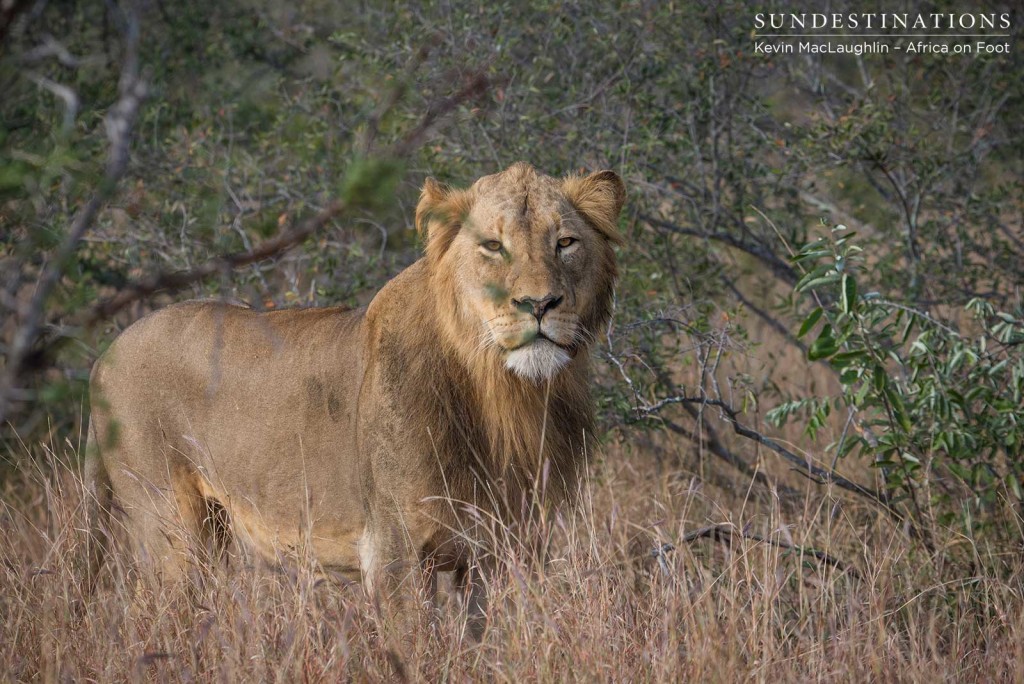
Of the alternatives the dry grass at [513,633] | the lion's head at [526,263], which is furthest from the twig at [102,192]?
the lion's head at [526,263]

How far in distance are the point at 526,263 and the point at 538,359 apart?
0.32m

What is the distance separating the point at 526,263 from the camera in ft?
12.3

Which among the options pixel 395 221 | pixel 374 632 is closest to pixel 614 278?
pixel 374 632

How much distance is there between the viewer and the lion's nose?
362 centimetres


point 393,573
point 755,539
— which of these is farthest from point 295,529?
point 755,539

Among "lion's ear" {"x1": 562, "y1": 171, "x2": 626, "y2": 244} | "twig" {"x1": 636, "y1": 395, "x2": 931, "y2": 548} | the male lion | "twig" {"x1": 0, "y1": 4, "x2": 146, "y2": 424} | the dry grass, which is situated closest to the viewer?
"twig" {"x1": 0, "y1": 4, "x2": 146, "y2": 424}

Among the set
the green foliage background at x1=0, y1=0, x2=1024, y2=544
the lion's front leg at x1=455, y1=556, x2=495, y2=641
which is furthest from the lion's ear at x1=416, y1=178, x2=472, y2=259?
the green foliage background at x1=0, y1=0, x2=1024, y2=544

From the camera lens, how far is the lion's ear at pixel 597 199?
13.6 ft

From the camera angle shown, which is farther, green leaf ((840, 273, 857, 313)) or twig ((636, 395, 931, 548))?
twig ((636, 395, 931, 548))

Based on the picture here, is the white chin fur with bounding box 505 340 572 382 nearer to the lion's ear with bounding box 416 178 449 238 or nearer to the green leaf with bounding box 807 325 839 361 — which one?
the lion's ear with bounding box 416 178 449 238

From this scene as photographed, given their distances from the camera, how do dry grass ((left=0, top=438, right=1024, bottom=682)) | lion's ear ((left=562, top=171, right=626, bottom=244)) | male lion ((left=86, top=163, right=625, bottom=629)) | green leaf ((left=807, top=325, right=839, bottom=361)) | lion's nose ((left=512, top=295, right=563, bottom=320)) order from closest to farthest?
dry grass ((left=0, top=438, right=1024, bottom=682)) < lion's nose ((left=512, top=295, right=563, bottom=320)) < male lion ((left=86, top=163, right=625, bottom=629)) < lion's ear ((left=562, top=171, right=626, bottom=244)) < green leaf ((left=807, top=325, right=839, bottom=361))

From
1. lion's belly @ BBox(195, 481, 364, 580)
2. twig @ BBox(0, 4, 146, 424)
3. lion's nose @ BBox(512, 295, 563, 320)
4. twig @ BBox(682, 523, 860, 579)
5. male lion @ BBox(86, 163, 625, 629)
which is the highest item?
twig @ BBox(0, 4, 146, 424)

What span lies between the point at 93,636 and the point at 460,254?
66.3 inches

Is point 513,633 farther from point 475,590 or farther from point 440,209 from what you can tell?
point 440,209
